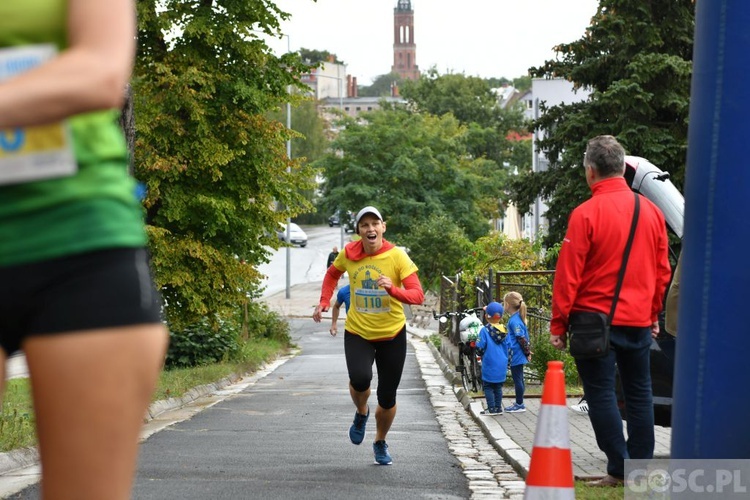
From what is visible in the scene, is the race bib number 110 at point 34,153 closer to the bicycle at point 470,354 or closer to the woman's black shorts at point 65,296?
the woman's black shorts at point 65,296

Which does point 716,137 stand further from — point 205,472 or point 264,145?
point 264,145

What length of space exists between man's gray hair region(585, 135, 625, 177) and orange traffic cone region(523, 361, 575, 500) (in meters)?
2.17

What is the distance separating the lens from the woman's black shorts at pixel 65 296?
2.01m

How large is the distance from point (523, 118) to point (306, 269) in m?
24.0

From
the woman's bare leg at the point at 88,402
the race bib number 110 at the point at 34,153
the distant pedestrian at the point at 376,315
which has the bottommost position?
the distant pedestrian at the point at 376,315

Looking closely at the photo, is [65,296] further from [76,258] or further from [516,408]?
[516,408]

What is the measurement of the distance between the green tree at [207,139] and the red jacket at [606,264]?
1505 cm

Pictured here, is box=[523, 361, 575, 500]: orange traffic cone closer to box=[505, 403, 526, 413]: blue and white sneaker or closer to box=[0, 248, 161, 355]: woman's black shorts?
box=[0, 248, 161, 355]: woman's black shorts

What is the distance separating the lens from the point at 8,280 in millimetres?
2016

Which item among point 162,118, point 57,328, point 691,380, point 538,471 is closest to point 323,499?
point 538,471

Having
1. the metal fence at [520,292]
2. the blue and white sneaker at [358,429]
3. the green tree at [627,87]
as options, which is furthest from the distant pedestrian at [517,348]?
the green tree at [627,87]

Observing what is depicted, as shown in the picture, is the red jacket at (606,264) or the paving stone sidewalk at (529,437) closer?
the red jacket at (606,264)

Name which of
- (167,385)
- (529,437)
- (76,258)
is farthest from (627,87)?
(76,258)

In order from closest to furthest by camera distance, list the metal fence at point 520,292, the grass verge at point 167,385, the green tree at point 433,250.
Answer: the grass verge at point 167,385, the metal fence at point 520,292, the green tree at point 433,250
